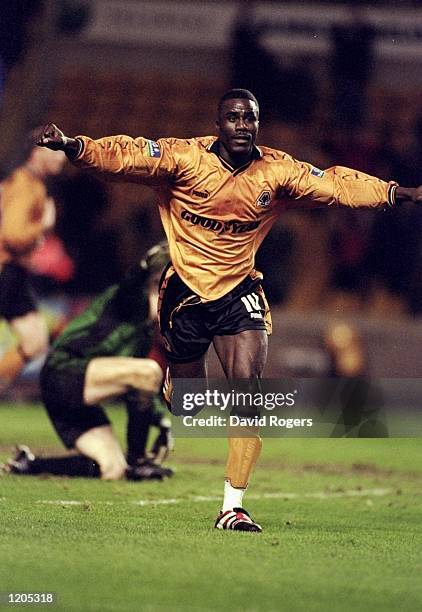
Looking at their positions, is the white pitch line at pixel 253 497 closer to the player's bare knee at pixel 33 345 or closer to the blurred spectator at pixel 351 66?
the player's bare knee at pixel 33 345

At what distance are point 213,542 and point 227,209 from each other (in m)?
1.90

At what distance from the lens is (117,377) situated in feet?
32.7

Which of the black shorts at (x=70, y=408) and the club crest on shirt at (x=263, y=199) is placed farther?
the black shorts at (x=70, y=408)

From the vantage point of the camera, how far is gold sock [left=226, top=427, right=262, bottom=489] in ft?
23.8

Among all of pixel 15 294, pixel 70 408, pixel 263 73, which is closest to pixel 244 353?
pixel 70 408

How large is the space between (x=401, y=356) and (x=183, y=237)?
8.33 m

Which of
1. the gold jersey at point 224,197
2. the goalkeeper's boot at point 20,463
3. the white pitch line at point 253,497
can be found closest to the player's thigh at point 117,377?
the goalkeeper's boot at point 20,463

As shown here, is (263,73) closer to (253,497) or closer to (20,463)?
(20,463)

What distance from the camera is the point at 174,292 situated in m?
7.83

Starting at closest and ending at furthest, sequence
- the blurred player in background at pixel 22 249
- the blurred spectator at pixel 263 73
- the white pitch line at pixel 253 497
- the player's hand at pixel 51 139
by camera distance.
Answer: the player's hand at pixel 51 139 → the white pitch line at pixel 253 497 → the blurred spectator at pixel 263 73 → the blurred player in background at pixel 22 249

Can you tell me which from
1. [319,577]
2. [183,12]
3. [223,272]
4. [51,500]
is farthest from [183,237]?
[183,12]

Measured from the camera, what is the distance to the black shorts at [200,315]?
24.8 feet

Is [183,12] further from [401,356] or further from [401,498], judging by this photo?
[401,498]

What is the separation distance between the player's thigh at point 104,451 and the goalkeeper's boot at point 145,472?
70 mm
